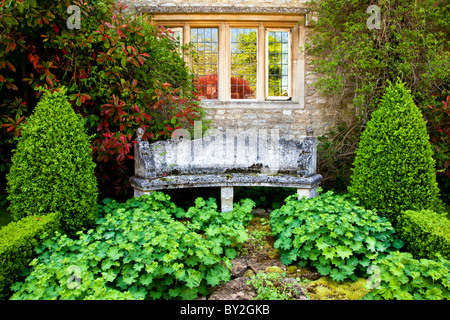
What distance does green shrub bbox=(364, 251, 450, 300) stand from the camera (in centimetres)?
275

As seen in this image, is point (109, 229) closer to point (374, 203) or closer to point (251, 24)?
point (374, 203)

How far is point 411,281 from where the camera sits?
9.52ft

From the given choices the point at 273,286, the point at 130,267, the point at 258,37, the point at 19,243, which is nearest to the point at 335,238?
the point at 273,286

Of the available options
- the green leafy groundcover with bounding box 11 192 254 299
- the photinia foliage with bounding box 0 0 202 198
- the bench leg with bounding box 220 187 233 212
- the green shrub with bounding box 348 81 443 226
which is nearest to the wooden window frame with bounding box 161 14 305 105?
the photinia foliage with bounding box 0 0 202 198

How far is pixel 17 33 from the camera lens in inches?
175

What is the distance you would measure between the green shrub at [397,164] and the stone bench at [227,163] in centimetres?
94

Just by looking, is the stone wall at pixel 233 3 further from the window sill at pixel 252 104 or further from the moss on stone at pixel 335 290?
the moss on stone at pixel 335 290

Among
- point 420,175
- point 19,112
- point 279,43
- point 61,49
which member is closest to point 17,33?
point 61,49

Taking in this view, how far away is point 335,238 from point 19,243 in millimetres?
3084

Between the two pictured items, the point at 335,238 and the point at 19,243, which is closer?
the point at 19,243

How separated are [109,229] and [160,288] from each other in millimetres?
1130

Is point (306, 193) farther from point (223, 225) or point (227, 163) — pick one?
point (223, 225)

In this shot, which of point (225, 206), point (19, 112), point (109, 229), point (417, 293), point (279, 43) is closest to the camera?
point (417, 293)

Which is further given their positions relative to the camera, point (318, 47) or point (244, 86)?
point (244, 86)
